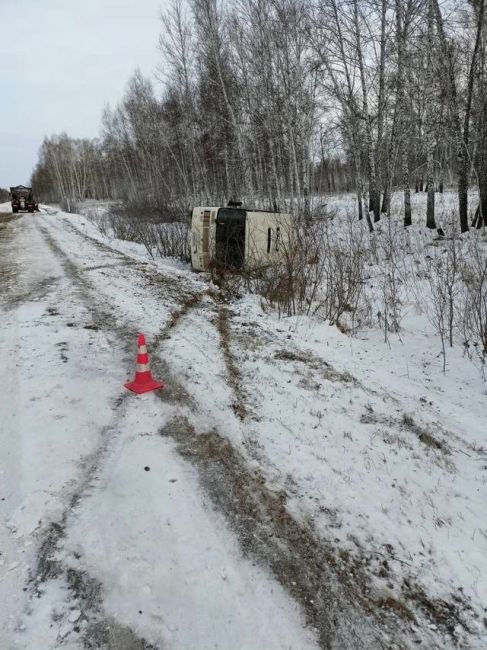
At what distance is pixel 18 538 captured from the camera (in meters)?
2.38

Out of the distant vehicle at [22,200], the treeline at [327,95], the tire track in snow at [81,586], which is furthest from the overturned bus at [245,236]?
the distant vehicle at [22,200]

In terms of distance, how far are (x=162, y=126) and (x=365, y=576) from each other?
97.9ft

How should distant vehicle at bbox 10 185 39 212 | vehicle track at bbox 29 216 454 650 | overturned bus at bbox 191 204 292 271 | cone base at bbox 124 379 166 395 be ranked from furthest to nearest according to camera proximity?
distant vehicle at bbox 10 185 39 212 < overturned bus at bbox 191 204 292 271 < cone base at bbox 124 379 166 395 < vehicle track at bbox 29 216 454 650

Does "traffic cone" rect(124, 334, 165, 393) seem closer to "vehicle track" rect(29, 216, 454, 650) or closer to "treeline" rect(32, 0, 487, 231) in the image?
"vehicle track" rect(29, 216, 454, 650)

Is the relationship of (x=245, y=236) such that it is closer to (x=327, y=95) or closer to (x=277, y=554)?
(x=277, y=554)

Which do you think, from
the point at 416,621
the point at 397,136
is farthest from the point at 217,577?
the point at 397,136

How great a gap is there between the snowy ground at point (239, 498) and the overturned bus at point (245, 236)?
3.96 m

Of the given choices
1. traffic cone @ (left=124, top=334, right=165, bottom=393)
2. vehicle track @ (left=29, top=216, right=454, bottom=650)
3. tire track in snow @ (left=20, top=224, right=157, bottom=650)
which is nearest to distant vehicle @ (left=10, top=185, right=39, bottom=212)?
traffic cone @ (left=124, top=334, right=165, bottom=393)

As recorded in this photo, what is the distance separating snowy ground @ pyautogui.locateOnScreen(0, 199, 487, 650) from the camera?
200 cm

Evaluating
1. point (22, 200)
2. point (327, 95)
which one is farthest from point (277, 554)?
point (22, 200)

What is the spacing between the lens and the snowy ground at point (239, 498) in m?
2.00

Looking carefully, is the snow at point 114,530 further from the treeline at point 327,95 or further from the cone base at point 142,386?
the treeline at point 327,95

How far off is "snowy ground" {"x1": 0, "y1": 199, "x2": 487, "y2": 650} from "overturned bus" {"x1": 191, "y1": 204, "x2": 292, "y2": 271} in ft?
13.0

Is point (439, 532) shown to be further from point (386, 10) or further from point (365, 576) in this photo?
point (386, 10)
